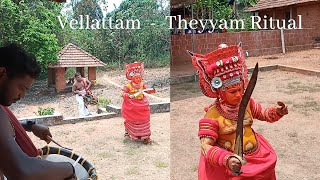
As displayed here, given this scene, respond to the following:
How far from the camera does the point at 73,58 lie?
33.0ft

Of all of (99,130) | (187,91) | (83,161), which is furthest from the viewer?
(187,91)

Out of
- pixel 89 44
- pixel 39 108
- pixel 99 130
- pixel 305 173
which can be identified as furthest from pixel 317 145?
pixel 89 44

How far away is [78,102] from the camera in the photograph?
29.3 feet

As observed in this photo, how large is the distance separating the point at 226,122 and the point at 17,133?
132 cm

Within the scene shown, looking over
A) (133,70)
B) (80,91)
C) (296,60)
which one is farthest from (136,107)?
(296,60)

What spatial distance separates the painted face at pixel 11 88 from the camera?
1.24 meters

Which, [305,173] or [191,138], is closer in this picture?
[305,173]

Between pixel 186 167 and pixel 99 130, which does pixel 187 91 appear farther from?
pixel 186 167

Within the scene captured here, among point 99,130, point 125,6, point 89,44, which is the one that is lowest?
point 99,130

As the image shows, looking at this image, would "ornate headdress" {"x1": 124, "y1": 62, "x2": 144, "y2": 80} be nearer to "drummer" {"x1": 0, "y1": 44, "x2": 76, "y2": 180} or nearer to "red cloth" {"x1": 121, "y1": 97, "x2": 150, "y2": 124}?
"red cloth" {"x1": 121, "y1": 97, "x2": 150, "y2": 124}

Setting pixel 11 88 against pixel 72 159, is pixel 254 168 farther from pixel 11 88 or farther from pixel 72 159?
pixel 11 88

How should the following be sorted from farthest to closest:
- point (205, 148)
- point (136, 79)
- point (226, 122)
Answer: point (136, 79), point (226, 122), point (205, 148)

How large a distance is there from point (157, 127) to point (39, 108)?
300cm

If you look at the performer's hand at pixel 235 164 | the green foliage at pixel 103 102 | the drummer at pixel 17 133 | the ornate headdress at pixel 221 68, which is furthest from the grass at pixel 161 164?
the green foliage at pixel 103 102
